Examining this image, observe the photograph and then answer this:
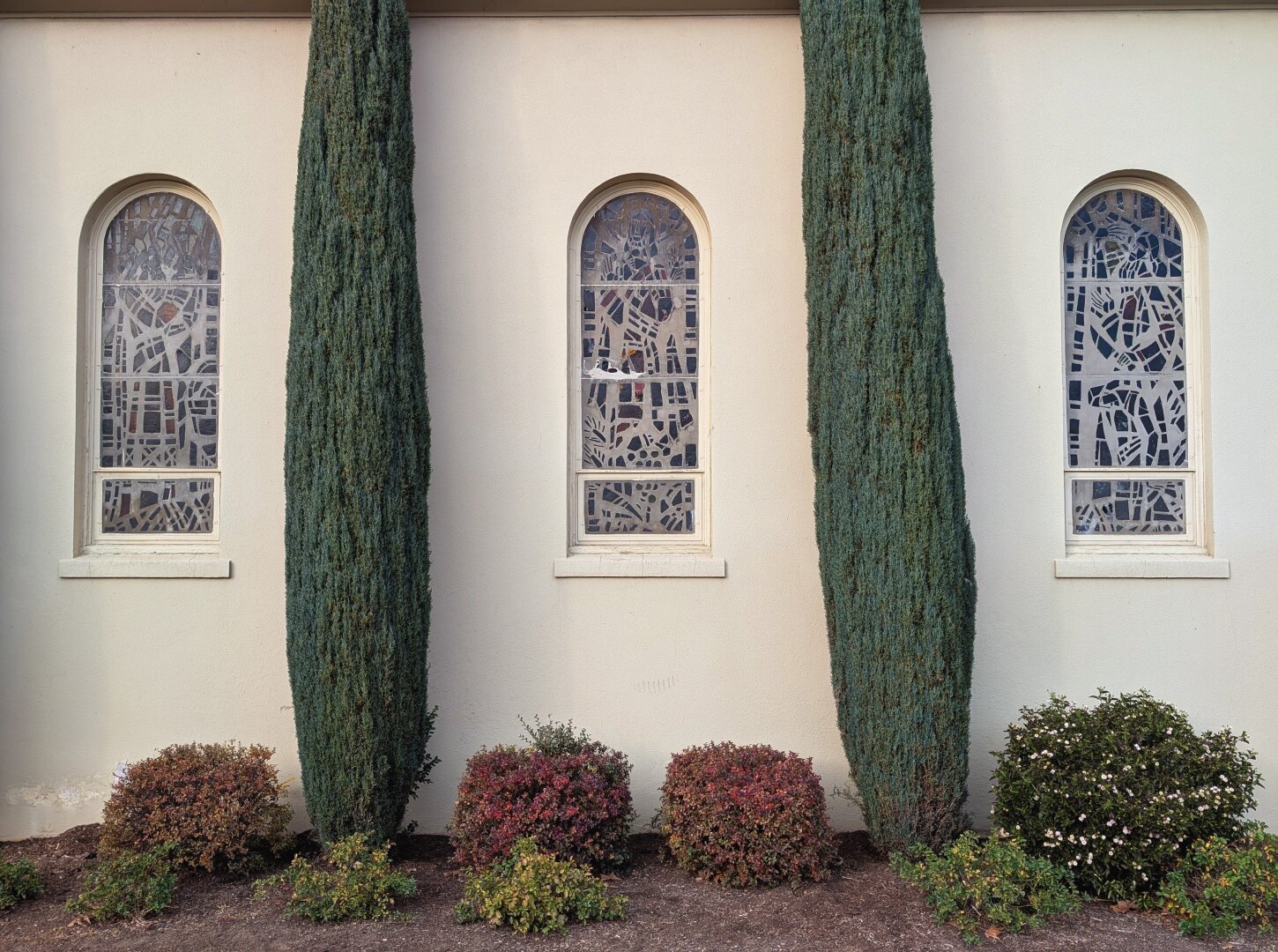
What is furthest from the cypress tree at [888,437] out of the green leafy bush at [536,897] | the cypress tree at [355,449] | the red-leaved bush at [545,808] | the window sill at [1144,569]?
the cypress tree at [355,449]

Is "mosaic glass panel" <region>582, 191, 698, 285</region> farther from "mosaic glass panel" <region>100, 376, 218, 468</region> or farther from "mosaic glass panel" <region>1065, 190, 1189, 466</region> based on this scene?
"mosaic glass panel" <region>100, 376, 218, 468</region>

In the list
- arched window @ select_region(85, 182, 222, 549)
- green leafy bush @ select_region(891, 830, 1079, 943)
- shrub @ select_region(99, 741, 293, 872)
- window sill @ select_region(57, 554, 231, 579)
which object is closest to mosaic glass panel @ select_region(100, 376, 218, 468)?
arched window @ select_region(85, 182, 222, 549)

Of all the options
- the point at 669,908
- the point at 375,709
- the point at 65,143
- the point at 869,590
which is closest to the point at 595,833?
the point at 669,908

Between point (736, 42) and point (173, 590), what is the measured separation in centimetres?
497

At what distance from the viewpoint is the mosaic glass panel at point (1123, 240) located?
586cm

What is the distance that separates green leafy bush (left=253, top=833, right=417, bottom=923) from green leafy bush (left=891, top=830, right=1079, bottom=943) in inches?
105

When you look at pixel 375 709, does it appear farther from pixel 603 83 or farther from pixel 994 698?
pixel 603 83

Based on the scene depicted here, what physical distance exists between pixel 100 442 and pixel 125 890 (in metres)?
2.78

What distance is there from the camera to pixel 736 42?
5785 mm

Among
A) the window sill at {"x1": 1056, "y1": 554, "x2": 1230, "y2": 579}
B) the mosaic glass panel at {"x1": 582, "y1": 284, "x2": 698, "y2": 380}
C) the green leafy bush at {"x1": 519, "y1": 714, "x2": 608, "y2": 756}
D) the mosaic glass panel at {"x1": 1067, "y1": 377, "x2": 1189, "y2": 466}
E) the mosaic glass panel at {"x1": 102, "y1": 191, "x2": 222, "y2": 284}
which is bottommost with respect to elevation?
the green leafy bush at {"x1": 519, "y1": 714, "x2": 608, "y2": 756}

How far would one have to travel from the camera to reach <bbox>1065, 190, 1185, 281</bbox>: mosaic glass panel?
5.86 meters

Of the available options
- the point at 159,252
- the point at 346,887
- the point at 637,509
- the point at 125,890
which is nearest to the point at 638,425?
the point at 637,509

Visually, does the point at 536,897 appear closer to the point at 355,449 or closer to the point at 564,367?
the point at 355,449

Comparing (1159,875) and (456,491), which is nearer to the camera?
(1159,875)
